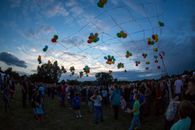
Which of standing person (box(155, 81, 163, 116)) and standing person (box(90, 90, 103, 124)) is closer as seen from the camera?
standing person (box(90, 90, 103, 124))

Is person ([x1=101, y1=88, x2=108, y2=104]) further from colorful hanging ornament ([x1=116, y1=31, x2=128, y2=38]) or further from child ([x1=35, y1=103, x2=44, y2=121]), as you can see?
child ([x1=35, y1=103, x2=44, y2=121])

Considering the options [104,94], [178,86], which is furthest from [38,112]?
[178,86]

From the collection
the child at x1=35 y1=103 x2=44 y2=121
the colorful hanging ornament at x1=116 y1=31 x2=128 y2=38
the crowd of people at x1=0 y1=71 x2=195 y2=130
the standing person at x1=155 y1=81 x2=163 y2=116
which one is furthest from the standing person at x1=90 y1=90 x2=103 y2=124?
the colorful hanging ornament at x1=116 y1=31 x2=128 y2=38

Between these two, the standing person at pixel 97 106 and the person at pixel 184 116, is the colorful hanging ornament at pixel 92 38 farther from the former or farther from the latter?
the person at pixel 184 116

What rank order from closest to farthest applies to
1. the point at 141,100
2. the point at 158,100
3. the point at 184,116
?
the point at 184,116 < the point at 141,100 < the point at 158,100

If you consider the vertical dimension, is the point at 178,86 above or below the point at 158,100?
above

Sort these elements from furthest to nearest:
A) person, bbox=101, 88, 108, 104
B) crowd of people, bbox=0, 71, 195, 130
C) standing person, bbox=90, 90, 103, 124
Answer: person, bbox=101, 88, 108, 104, standing person, bbox=90, 90, 103, 124, crowd of people, bbox=0, 71, 195, 130

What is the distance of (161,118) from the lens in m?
Result: 10.9

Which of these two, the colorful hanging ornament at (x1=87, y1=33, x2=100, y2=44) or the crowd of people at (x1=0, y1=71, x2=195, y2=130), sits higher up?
the colorful hanging ornament at (x1=87, y1=33, x2=100, y2=44)

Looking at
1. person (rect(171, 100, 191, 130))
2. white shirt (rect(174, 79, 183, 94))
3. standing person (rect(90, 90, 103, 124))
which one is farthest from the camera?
white shirt (rect(174, 79, 183, 94))

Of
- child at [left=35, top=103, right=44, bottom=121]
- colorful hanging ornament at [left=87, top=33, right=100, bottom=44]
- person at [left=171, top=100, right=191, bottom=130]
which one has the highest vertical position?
colorful hanging ornament at [left=87, top=33, right=100, bottom=44]

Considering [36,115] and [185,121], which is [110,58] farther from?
[185,121]

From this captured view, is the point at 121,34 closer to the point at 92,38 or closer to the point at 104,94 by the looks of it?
the point at 92,38

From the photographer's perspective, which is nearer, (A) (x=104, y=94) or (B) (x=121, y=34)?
(B) (x=121, y=34)
